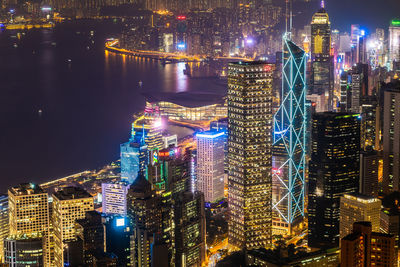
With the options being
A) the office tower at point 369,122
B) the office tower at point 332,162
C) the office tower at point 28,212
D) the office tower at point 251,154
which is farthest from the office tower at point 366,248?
the office tower at point 369,122

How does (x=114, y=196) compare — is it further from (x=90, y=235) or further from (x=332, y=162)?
(x=332, y=162)

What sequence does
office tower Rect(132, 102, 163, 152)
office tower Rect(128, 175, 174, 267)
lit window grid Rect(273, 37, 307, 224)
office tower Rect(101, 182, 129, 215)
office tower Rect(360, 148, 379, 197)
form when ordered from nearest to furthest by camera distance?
office tower Rect(128, 175, 174, 267) → office tower Rect(101, 182, 129, 215) → office tower Rect(360, 148, 379, 197) → lit window grid Rect(273, 37, 307, 224) → office tower Rect(132, 102, 163, 152)

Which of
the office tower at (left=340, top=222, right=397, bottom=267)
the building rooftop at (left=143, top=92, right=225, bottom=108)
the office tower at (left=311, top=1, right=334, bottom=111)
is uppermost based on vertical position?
the office tower at (left=311, top=1, right=334, bottom=111)

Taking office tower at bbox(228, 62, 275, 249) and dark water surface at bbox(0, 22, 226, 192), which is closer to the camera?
office tower at bbox(228, 62, 275, 249)

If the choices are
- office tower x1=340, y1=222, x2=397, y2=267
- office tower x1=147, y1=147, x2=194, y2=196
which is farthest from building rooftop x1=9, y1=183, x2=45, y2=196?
office tower x1=340, y1=222, x2=397, y2=267

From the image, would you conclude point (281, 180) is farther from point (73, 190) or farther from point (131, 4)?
point (131, 4)

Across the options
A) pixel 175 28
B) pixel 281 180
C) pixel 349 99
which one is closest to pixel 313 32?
pixel 349 99

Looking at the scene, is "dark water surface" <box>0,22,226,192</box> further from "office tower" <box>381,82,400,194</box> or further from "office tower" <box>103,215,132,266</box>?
"office tower" <box>381,82,400,194</box>
